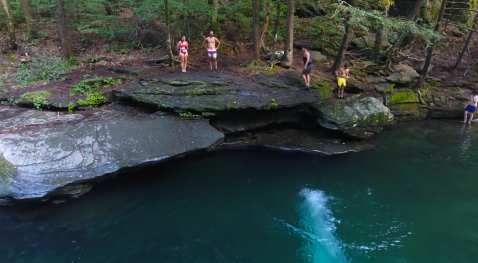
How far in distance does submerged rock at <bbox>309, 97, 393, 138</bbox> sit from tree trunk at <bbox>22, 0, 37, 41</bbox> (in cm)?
1409

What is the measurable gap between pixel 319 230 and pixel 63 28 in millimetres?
13008

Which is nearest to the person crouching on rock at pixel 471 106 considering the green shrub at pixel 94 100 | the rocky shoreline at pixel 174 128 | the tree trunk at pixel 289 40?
the rocky shoreline at pixel 174 128

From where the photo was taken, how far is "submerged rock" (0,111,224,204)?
268 inches

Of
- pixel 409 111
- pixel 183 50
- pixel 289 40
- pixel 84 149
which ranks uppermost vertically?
pixel 289 40

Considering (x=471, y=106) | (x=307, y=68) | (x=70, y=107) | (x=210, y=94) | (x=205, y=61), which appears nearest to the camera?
(x=70, y=107)

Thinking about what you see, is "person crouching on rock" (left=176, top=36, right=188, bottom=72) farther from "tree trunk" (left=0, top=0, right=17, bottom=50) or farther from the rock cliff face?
"tree trunk" (left=0, top=0, right=17, bottom=50)

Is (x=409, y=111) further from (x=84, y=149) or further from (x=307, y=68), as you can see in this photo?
(x=84, y=149)

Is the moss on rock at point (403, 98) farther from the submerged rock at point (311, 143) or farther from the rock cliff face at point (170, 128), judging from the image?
the submerged rock at point (311, 143)

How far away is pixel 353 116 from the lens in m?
10.8

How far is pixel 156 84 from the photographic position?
1022cm

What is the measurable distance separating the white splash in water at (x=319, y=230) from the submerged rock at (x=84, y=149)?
341 cm

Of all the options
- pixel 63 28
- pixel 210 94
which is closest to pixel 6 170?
pixel 210 94

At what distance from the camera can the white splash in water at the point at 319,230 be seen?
242 inches

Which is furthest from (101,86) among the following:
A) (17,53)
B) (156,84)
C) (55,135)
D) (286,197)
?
(286,197)
